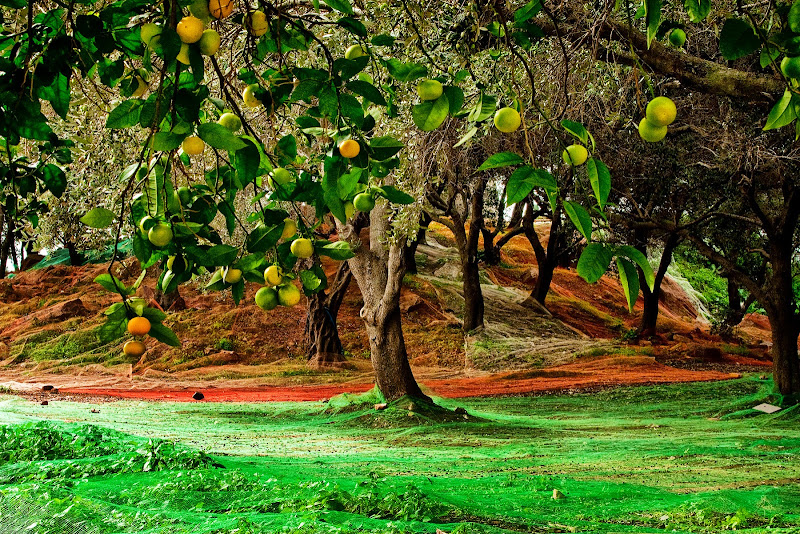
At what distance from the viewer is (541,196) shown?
50.2ft

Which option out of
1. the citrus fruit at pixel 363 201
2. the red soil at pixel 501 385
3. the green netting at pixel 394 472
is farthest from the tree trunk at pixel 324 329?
the citrus fruit at pixel 363 201

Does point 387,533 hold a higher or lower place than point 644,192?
lower

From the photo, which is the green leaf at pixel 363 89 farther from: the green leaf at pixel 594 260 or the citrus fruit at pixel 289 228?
the green leaf at pixel 594 260

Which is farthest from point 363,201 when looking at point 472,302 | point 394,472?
point 472,302

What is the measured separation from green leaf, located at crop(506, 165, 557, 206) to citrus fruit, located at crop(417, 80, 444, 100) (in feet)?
0.89

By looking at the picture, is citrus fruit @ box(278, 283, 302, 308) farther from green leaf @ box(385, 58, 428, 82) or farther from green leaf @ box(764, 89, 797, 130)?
green leaf @ box(764, 89, 797, 130)

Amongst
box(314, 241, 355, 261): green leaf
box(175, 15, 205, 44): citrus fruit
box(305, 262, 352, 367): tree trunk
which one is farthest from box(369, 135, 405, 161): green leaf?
box(305, 262, 352, 367): tree trunk

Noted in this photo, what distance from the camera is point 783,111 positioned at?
115 cm

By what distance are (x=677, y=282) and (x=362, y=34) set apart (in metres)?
24.2

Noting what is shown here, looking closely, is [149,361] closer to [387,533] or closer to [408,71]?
[387,533]

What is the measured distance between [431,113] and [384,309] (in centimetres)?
688

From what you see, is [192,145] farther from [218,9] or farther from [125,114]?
[218,9]

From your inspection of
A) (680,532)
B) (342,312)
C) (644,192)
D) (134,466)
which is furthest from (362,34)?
(342,312)

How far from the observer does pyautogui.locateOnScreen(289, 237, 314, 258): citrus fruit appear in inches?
55.1
